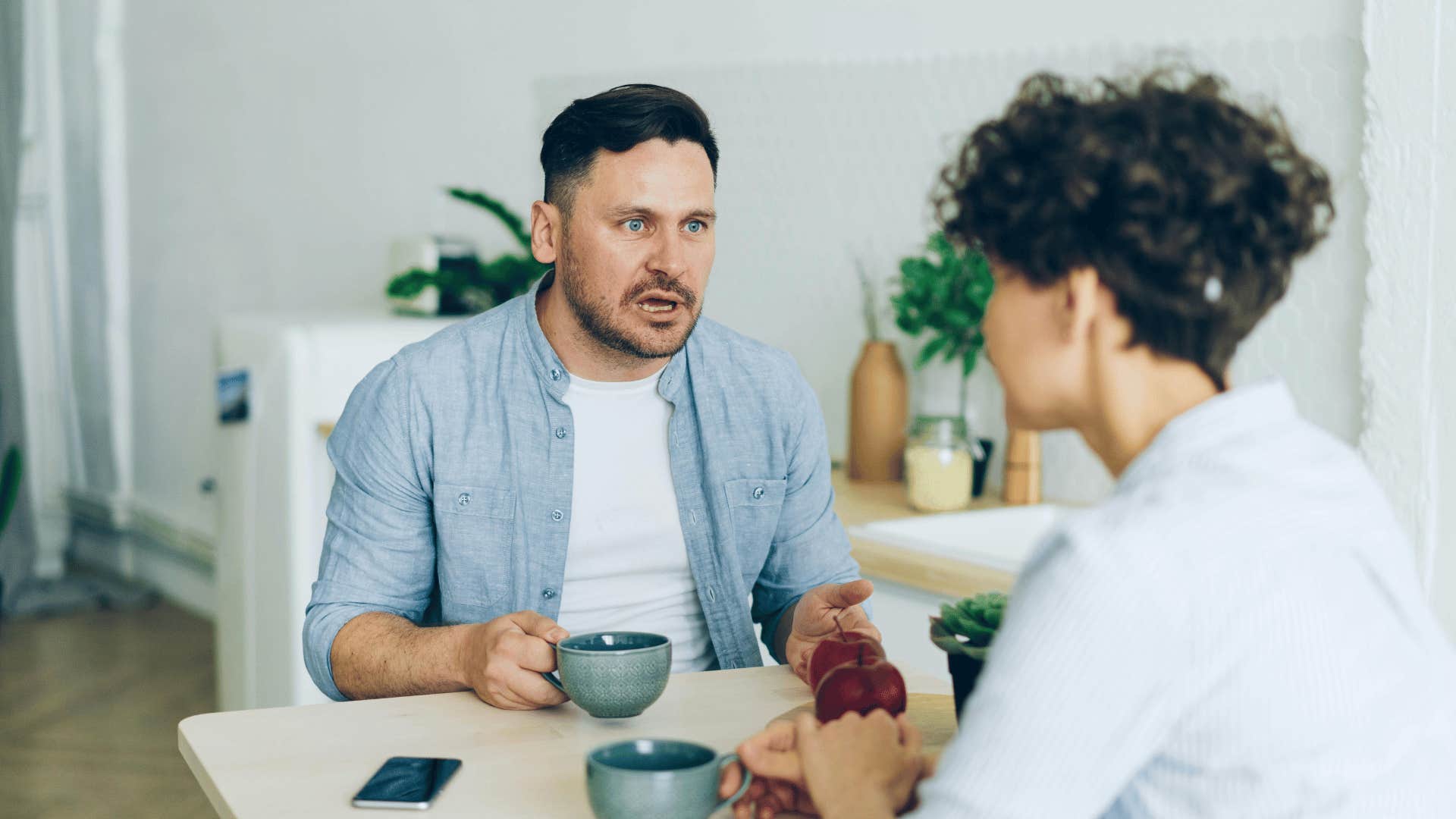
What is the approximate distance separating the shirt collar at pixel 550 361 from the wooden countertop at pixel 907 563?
0.53 metres

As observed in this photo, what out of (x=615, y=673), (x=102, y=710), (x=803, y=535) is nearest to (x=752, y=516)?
(x=803, y=535)

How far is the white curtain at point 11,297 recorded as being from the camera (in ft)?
17.5

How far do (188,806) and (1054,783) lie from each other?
306 cm

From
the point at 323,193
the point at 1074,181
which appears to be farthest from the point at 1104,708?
the point at 323,193

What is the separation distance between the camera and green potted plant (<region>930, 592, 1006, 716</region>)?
50.1 inches

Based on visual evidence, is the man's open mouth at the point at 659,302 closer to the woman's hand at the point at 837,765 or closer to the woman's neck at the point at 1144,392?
the woman's hand at the point at 837,765

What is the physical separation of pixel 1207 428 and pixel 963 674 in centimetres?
41

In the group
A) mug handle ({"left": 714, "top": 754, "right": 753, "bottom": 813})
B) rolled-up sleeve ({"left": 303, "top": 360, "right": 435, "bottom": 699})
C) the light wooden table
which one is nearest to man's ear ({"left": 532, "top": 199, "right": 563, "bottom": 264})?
rolled-up sleeve ({"left": 303, "top": 360, "right": 435, "bottom": 699})

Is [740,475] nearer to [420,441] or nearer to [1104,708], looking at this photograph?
[420,441]

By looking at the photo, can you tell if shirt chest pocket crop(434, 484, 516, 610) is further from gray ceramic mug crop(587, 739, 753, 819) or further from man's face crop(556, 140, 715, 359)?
gray ceramic mug crop(587, 739, 753, 819)

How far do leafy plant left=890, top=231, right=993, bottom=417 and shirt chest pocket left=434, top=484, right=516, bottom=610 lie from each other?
1.26 metres

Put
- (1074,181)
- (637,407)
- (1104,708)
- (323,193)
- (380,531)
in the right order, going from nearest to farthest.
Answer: (1104,708), (1074,181), (380,531), (637,407), (323,193)

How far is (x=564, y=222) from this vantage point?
1977 millimetres

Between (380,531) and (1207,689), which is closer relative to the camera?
(1207,689)
